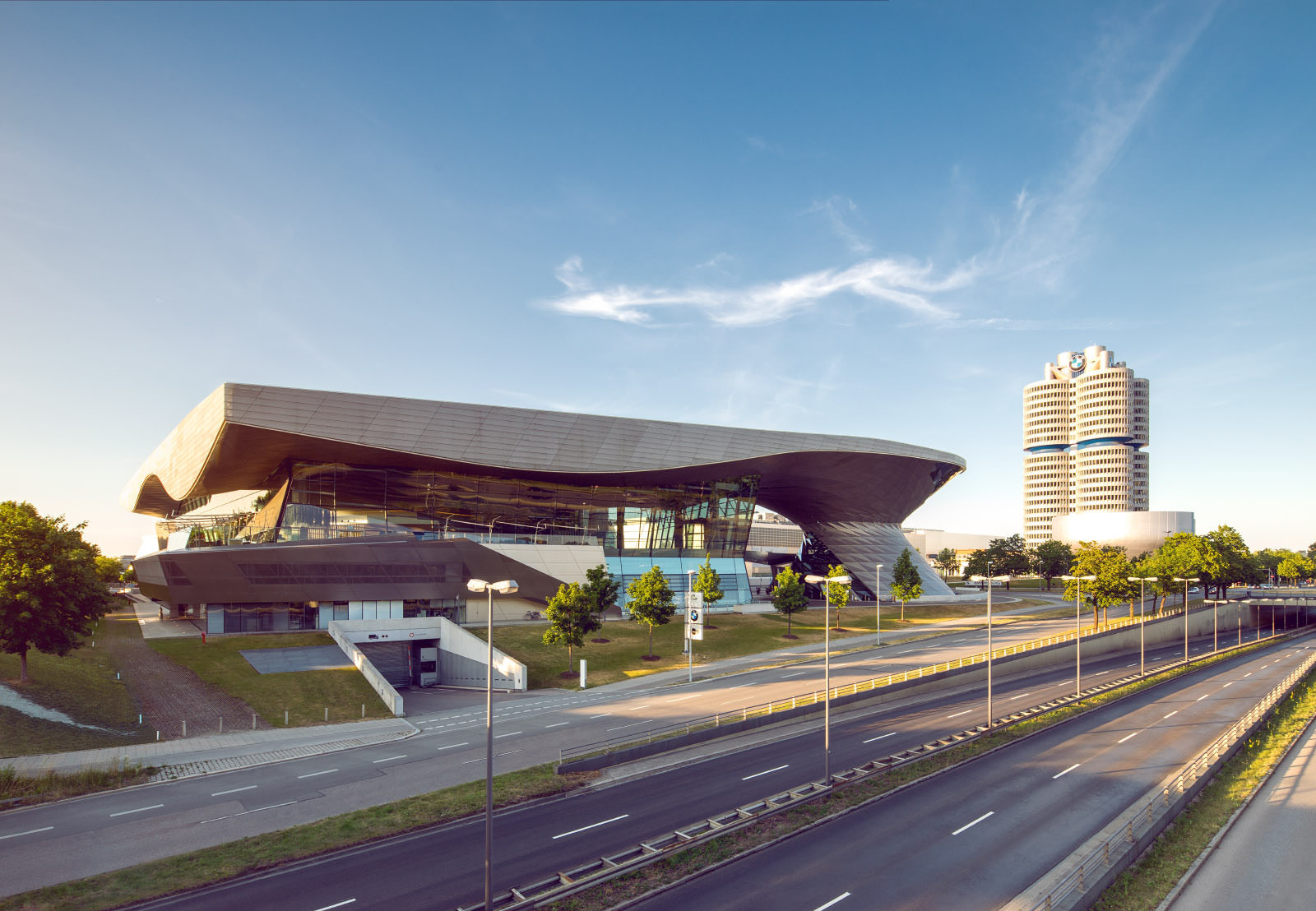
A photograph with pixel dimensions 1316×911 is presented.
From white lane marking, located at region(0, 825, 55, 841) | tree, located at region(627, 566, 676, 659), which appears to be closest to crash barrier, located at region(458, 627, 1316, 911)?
white lane marking, located at region(0, 825, 55, 841)

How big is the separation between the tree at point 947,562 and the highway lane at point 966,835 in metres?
150

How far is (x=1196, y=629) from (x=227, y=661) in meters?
94.6

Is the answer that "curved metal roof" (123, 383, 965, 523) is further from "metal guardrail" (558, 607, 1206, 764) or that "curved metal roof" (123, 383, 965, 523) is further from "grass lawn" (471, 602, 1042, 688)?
"metal guardrail" (558, 607, 1206, 764)

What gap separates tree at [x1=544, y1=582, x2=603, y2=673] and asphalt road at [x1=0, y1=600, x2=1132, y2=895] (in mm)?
A: 4430

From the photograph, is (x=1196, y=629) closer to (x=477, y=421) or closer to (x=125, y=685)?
(x=477, y=421)

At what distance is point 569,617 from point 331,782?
901 inches

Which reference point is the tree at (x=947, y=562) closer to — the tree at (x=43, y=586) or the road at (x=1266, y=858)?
the road at (x=1266, y=858)

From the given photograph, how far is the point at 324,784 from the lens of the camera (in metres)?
25.1

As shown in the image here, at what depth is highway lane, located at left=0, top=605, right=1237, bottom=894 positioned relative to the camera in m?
19.4

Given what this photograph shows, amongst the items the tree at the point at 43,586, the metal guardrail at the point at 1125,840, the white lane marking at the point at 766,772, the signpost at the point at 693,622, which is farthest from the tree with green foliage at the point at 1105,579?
the tree at the point at 43,586

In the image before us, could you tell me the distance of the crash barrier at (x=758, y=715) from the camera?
26.6 meters

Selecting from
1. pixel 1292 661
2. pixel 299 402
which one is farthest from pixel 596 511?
pixel 1292 661

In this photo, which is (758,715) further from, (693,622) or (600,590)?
(600,590)

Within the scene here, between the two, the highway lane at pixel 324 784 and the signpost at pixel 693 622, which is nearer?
the highway lane at pixel 324 784
